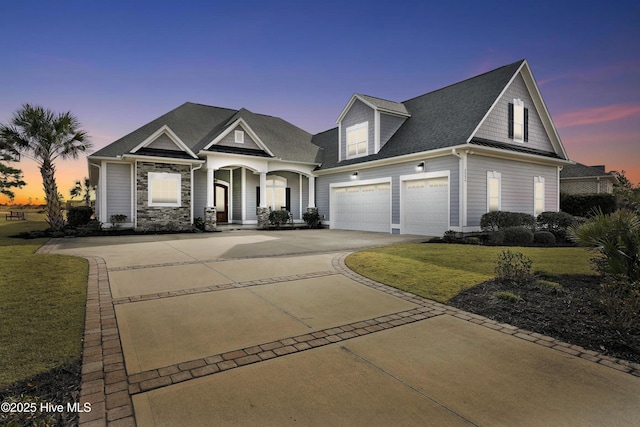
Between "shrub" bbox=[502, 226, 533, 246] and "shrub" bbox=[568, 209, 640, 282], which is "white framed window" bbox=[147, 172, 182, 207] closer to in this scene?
"shrub" bbox=[502, 226, 533, 246]

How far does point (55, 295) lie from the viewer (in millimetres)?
5281

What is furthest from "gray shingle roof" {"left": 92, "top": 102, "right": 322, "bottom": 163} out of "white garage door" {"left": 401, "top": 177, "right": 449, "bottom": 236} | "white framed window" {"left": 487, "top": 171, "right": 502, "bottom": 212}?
"white framed window" {"left": 487, "top": 171, "right": 502, "bottom": 212}

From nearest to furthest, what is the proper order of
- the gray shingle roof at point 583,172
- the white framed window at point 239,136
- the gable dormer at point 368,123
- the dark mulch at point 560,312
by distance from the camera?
the dark mulch at point 560,312, the gable dormer at point 368,123, the white framed window at point 239,136, the gray shingle roof at point 583,172

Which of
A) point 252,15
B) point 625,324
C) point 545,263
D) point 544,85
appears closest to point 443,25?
point 544,85

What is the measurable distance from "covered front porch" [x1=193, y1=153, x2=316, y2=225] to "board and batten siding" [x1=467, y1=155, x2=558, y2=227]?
1027 centimetres

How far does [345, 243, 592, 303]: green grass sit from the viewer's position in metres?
6.06

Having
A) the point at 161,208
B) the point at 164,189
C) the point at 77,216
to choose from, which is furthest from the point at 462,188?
the point at 77,216

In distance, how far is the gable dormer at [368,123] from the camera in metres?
17.5

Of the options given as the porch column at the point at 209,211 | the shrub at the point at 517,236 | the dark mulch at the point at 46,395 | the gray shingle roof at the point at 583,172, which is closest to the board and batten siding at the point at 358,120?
the porch column at the point at 209,211

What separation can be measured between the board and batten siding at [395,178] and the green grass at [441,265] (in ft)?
12.7

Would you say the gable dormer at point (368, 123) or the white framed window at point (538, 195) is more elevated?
the gable dormer at point (368, 123)

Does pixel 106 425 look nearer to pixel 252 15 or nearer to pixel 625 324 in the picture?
pixel 625 324

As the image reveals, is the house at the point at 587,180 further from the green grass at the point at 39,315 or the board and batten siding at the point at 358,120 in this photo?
the green grass at the point at 39,315

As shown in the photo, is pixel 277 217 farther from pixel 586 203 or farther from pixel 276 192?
pixel 586 203
